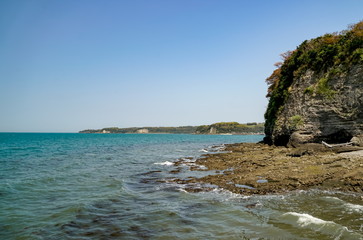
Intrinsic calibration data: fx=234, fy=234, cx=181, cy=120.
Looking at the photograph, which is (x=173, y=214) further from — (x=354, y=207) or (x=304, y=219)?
(x=354, y=207)

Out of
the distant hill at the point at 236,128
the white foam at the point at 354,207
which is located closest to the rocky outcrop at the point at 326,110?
the white foam at the point at 354,207

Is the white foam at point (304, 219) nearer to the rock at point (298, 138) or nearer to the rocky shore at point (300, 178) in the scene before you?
the rocky shore at point (300, 178)

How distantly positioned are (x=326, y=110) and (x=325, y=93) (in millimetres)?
1927

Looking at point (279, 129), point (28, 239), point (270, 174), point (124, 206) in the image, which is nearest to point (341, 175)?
point (270, 174)

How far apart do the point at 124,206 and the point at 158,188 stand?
389 cm

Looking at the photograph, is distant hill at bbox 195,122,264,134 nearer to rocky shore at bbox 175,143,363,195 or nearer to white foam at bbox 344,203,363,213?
rocky shore at bbox 175,143,363,195

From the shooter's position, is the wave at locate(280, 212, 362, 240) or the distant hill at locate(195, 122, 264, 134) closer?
the wave at locate(280, 212, 362, 240)

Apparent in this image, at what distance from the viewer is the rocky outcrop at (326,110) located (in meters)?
23.0

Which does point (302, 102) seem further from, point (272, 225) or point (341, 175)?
point (272, 225)

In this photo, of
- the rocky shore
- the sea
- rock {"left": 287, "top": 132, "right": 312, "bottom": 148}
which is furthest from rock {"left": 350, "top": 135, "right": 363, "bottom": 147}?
the sea

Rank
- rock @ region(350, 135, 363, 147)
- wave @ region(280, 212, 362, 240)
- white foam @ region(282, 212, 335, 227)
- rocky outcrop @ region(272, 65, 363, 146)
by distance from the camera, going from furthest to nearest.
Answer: rocky outcrop @ region(272, 65, 363, 146) < rock @ region(350, 135, 363, 147) < white foam @ region(282, 212, 335, 227) < wave @ region(280, 212, 362, 240)

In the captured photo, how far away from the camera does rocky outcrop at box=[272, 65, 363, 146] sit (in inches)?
905

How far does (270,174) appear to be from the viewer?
52.0 ft

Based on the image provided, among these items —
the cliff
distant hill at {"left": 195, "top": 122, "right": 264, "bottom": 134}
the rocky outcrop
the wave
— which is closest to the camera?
the wave
